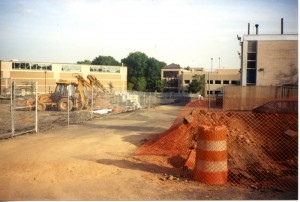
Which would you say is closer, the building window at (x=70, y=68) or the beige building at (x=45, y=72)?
the beige building at (x=45, y=72)

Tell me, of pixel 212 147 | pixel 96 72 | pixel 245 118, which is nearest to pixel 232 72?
pixel 96 72

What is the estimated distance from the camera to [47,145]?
407 inches

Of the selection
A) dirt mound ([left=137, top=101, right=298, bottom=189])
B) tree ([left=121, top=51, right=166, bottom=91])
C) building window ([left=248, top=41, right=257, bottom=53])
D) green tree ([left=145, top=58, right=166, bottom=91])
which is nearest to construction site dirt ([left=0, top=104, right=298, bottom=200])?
dirt mound ([left=137, top=101, right=298, bottom=189])

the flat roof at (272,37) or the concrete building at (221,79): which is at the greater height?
the flat roof at (272,37)

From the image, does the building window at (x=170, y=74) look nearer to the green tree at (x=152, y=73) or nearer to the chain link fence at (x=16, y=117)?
the green tree at (x=152, y=73)

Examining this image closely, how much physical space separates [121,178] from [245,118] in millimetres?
7015

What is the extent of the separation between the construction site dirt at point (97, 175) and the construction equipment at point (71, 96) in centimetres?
1521

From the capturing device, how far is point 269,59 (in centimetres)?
3141

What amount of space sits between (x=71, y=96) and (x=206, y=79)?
62.1m

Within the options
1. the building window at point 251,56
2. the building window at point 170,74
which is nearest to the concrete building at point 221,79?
the building window at point 170,74

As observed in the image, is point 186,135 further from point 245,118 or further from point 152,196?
point 152,196

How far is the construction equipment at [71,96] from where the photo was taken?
1032 inches

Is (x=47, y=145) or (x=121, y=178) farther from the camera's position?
(x=47, y=145)

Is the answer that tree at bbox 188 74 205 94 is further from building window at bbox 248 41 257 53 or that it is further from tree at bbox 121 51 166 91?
building window at bbox 248 41 257 53
